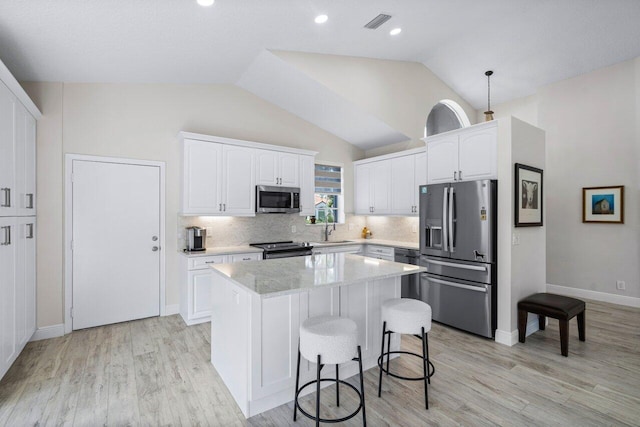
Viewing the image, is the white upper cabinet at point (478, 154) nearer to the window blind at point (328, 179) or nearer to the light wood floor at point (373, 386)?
the light wood floor at point (373, 386)

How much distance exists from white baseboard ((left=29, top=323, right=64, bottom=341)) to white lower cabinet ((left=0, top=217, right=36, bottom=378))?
0.34 feet

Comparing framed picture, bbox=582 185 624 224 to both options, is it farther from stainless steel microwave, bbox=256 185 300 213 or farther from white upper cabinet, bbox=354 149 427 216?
stainless steel microwave, bbox=256 185 300 213

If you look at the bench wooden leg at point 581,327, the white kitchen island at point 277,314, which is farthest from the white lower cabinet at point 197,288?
the bench wooden leg at point 581,327

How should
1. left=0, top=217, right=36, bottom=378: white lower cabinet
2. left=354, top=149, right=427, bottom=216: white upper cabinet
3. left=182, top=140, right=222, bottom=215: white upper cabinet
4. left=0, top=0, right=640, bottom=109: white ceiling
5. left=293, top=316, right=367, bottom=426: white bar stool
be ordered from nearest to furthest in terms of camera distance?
left=293, top=316, right=367, bottom=426: white bar stool
left=0, top=217, right=36, bottom=378: white lower cabinet
left=0, top=0, right=640, bottom=109: white ceiling
left=182, top=140, right=222, bottom=215: white upper cabinet
left=354, top=149, right=427, bottom=216: white upper cabinet

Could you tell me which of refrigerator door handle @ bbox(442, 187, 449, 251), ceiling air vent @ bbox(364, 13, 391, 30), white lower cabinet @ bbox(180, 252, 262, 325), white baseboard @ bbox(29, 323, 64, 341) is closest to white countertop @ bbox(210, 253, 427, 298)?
refrigerator door handle @ bbox(442, 187, 449, 251)

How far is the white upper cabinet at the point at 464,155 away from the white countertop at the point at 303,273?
1.72 metres

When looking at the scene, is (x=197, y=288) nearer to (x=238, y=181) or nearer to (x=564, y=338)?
(x=238, y=181)

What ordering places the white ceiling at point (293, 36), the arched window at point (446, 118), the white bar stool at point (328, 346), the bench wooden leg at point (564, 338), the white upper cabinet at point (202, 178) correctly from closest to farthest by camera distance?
the white bar stool at point (328, 346)
the white ceiling at point (293, 36)
the bench wooden leg at point (564, 338)
the white upper cabinet at point (202, 178)
the arched window at point (446, 118)

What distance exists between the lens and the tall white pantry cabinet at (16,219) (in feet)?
8.24

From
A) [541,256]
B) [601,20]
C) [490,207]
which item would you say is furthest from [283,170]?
[601,20]

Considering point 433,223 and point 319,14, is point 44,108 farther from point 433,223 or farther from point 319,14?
point 433,223

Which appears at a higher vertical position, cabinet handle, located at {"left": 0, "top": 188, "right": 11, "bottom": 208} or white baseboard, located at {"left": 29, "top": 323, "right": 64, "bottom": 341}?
cabinet handle, located at {"left": 0, "top": 188, "right": 11, "bottom": 208}

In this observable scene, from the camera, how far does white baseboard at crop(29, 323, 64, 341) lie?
11.5 ft

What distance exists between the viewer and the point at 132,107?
411 cm
